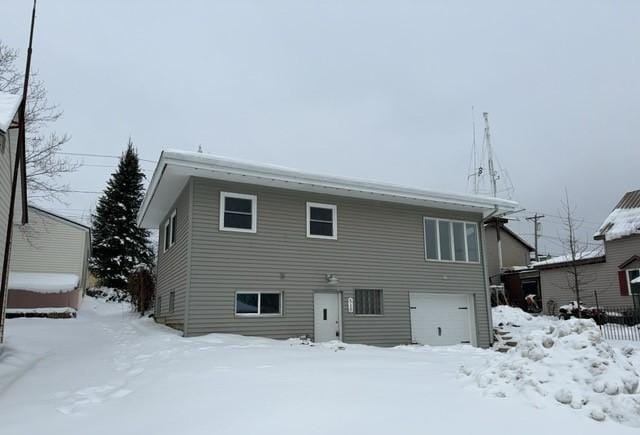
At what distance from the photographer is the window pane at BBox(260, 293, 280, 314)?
11.8 m

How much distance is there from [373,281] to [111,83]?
50.9 ft

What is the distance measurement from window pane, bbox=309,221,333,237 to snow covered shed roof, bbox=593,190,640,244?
1644cm

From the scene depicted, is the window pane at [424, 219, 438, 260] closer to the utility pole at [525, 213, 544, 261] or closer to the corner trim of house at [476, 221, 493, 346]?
the corner trim of house at [476, 221, 493, 346]

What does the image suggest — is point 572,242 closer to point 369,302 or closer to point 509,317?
point 509,317

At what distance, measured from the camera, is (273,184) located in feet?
40.3

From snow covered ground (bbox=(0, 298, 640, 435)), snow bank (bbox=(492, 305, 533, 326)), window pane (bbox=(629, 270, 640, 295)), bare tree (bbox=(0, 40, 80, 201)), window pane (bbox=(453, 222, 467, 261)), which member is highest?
bare tree (bbox=(0, 40, 80, 201))

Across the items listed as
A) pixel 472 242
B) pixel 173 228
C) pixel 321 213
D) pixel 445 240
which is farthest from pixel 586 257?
pixel 173 228

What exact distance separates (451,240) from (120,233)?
2328 cm

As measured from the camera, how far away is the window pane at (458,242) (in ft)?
50.6

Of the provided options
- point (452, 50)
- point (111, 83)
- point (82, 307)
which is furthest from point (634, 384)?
point (82, 307)

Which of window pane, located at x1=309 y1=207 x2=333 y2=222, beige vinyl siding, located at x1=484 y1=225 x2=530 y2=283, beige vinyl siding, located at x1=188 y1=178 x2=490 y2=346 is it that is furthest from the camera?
beige vinyl siding, located at x1=484 y1=225 x2=530 y2=283

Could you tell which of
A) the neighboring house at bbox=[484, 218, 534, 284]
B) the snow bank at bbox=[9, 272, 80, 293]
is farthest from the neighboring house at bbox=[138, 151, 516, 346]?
the neighboring house at bbox=[484, 218, 534, 284]

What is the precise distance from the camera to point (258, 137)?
38.4 meters

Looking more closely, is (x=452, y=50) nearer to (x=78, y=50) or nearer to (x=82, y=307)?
(x=78, y=50)
